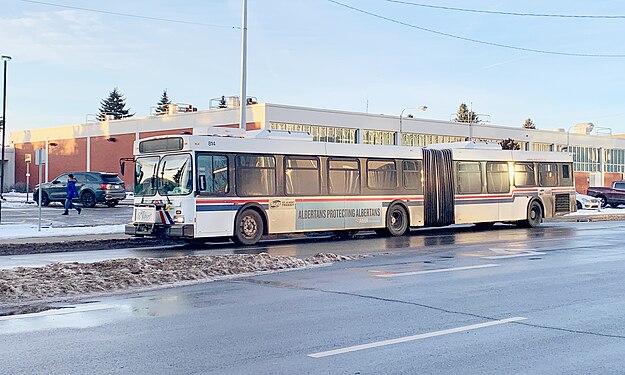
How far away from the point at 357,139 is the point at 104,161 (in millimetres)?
24233

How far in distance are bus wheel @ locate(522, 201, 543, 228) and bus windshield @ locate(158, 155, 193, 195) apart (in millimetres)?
14884

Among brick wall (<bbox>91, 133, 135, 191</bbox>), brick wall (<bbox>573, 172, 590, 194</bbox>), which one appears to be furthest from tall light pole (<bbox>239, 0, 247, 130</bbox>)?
brick wall (<bbox>573, 172, 590, 194</bbox>)

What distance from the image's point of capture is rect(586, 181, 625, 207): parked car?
156 ft

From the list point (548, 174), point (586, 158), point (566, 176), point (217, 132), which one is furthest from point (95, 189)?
point (586, 158)

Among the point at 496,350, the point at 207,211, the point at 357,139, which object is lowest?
the point at 496,350

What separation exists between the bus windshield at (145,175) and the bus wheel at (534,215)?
15260mm

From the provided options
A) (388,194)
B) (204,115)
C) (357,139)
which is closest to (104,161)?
(204,115)

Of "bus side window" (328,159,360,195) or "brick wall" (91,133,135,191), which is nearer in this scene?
"bus side window" (328,159,360,195)

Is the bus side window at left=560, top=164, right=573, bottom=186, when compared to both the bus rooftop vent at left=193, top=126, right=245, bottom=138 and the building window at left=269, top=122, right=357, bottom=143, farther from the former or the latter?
the building window at left=269, top=122, right=357, bottom=143

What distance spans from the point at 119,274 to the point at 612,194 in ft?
138

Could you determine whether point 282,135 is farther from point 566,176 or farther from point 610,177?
point 610,177

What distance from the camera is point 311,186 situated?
70.9 ft

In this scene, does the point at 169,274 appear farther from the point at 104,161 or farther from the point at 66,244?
the point at 104,161

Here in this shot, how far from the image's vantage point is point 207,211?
1908 centimetres
